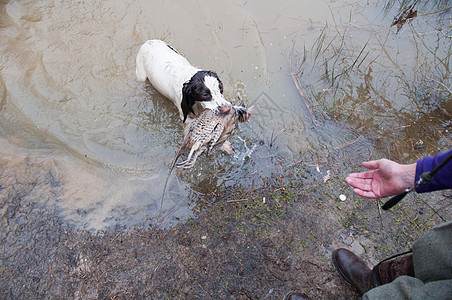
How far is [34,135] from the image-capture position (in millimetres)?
3740

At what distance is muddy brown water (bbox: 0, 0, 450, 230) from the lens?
3352mm

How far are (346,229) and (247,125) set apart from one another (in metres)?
1.88

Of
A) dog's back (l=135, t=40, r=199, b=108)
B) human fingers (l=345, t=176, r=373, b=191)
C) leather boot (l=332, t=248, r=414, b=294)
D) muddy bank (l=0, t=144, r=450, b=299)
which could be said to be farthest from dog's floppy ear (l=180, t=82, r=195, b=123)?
leather boot (l=332, t=248, r=414, b=294)

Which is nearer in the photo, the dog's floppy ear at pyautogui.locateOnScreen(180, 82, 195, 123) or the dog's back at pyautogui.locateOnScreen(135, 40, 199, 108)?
the dog's floppy ear at pyautogui.locateOnScreen(180, 82, 195, 123)

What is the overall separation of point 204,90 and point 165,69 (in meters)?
1.05

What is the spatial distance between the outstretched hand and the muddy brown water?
3.36 ft

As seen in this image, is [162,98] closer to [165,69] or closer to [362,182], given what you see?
[165,69]

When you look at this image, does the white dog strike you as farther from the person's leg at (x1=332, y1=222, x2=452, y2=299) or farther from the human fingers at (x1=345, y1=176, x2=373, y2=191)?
the person's leg at (x1=332, y1=222, x2=452, y2=299)

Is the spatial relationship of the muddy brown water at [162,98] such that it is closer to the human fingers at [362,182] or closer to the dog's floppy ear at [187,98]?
the dog's floppy ear at [187,98]

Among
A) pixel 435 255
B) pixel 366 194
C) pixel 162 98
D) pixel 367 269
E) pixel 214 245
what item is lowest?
pixel 214 245

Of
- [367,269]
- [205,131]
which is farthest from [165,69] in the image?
[367,269]

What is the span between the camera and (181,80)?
343cm

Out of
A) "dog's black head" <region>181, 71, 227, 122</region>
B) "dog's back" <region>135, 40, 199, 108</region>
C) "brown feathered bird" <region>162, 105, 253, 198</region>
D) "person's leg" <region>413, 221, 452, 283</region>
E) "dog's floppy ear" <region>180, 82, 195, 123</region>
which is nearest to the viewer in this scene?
"person's leg" <region>413, 221, 452, 283</region>

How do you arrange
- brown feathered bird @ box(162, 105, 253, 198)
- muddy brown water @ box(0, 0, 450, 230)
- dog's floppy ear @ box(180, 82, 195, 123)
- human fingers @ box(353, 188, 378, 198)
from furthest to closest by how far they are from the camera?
muddy brown water @ box(0, 0, 450, 230), dog's floppy ear @ box(180, 82, 195, 123), brown feathered bird @ box(162, 105, 253, 198), human fingers @ box(353, 188, 378, 198)
